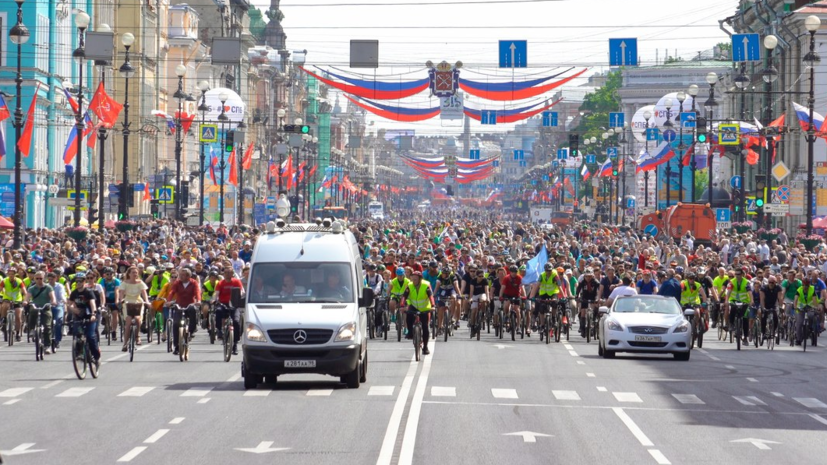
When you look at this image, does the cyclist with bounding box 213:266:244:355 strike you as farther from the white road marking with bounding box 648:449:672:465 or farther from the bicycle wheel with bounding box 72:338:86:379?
the white road marking with bounding box 648:449:672:465

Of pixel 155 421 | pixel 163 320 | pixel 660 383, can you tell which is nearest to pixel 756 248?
pixel 163 320

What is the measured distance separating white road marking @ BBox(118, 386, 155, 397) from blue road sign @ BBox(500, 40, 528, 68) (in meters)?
28.3

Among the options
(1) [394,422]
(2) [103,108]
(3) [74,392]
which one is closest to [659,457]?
(1) [394,422]

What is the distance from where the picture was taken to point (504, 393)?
2081 cm

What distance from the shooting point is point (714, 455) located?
14.4 meters

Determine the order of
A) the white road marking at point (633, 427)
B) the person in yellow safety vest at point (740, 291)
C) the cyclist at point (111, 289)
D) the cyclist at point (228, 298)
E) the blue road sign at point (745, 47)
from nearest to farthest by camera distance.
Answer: the white road marking at point (633, 427)
the cyclist at point (228, 298)
the cyclist at point (111, 289)
the person in yellow safety vest at point (740, 291)
the blue road sign at point (745, 47)

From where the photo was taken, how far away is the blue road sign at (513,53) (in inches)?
1889

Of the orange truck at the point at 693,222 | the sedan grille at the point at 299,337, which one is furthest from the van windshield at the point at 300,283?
the orange truck at the point at 693,222

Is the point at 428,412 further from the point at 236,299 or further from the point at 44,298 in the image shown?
the point at 44,298

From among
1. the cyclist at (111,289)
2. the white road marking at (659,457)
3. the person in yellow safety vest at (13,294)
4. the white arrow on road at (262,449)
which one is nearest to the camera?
the white road marking at (659,457)

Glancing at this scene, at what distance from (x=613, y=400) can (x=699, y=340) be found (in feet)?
40.4

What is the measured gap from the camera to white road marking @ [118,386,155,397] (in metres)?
20.1

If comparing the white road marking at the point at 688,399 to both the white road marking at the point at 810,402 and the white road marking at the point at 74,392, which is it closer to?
the white road marking at the point at 810,402

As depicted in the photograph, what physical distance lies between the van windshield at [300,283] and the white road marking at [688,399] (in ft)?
14.2
